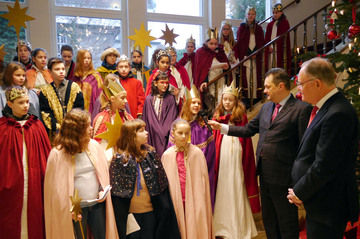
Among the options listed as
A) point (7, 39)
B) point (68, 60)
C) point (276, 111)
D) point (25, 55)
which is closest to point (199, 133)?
point (276, 111)

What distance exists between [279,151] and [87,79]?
2.57 meters

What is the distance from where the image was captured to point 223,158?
12.0 feet

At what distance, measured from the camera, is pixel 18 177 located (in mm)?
2764

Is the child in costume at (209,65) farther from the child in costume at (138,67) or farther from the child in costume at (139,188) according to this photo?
the child in costume at (139,188)

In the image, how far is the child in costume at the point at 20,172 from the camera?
2.73 metres

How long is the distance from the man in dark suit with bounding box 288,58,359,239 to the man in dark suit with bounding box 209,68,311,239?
0.63 meters

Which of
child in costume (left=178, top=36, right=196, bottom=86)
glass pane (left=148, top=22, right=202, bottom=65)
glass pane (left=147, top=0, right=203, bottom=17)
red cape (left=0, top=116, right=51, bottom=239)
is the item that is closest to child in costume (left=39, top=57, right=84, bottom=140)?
red cape (left=0, top=116, right=51, bottom=239)

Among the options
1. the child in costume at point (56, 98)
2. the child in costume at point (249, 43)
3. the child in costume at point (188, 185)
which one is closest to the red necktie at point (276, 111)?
the child in costume at point (188, 185)

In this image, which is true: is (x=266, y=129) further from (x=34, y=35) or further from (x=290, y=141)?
(x=34, y=35)

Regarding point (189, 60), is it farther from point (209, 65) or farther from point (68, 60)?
point (68, 60)

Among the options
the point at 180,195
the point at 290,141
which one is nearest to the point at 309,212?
the point at 290,141

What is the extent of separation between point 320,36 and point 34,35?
22.8 feet

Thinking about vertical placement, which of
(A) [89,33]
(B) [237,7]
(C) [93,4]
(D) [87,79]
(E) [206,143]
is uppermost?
(B) [237,7]

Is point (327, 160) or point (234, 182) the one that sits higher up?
point (327, 160)
